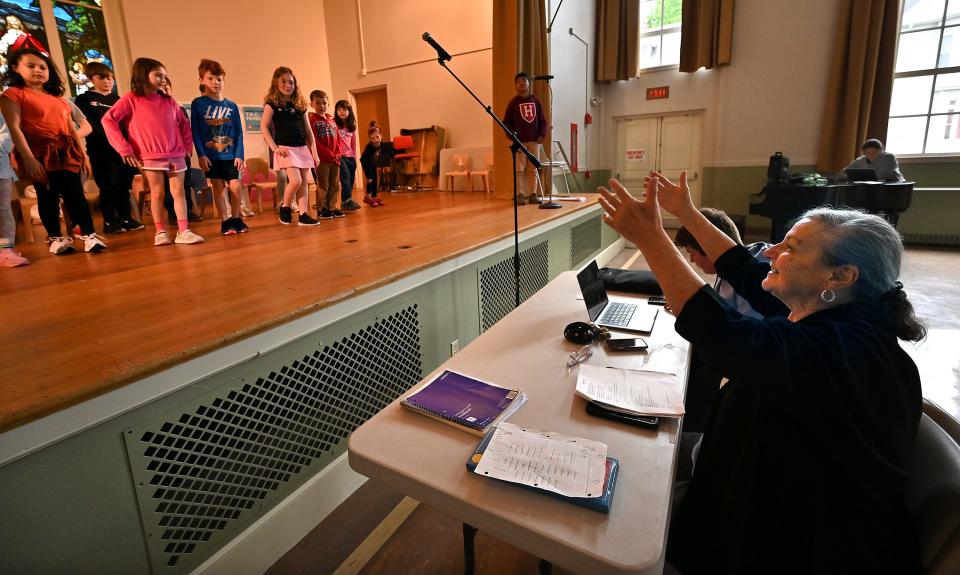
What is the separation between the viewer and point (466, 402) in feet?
3.24

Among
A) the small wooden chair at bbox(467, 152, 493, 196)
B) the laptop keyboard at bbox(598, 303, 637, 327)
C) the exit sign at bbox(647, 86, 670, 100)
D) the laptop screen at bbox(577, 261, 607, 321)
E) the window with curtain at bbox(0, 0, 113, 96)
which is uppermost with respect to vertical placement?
the window with curtain at bbox(0, 0, 113, 96)

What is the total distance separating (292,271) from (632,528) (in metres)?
1.71

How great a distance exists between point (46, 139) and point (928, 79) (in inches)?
337

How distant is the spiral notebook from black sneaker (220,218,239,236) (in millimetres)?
2762

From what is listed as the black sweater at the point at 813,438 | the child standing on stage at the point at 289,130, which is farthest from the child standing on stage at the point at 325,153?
the black sweater at the point at 813,438

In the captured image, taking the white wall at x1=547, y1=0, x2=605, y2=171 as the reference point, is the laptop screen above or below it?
below

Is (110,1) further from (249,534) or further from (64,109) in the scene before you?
(249,534)

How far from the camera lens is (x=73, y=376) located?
103cm

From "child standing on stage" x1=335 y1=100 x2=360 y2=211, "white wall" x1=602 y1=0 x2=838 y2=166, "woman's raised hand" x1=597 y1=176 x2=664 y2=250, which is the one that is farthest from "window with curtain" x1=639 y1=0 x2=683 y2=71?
"woman's raised hand" x1=597 y1=176 x2=664 y2=250

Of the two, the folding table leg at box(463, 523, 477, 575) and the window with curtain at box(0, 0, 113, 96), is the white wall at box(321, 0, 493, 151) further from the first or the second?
the folding table leg at box(463, 523, 477, 575)

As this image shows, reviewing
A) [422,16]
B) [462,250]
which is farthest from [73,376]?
[422,16]

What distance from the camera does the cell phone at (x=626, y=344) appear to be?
4.17 ft

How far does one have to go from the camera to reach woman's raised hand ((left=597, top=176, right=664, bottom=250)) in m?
0.92

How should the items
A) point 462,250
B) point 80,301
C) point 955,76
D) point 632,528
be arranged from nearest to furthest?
1. point 632,528
2. point 80,301
3. point 462,250
4. point 955,76
